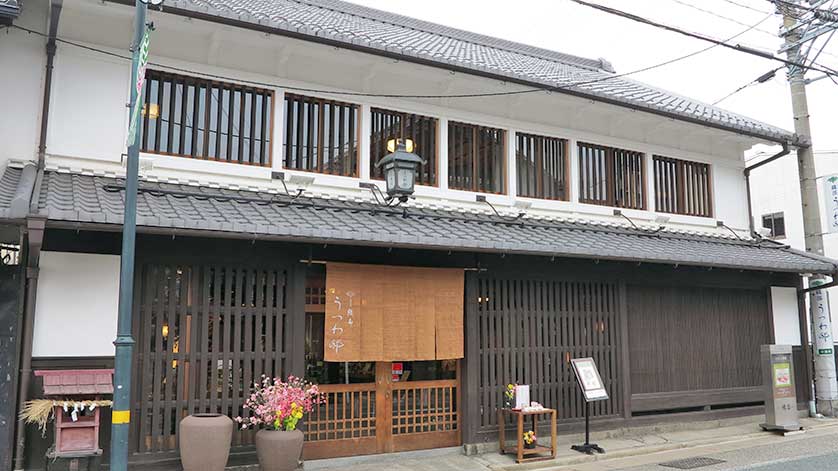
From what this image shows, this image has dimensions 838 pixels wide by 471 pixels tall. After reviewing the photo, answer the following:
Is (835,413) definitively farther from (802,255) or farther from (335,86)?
(335,86)

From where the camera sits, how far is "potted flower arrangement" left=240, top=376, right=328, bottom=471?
855 centimetres

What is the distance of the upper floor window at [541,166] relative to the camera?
12.8m

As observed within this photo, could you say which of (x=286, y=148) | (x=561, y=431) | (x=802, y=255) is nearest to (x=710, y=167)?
(x=802, y=255)

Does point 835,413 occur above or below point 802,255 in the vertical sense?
below

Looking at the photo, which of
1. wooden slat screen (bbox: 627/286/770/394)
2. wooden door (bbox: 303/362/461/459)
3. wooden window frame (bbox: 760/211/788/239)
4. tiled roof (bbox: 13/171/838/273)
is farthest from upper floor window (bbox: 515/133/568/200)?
wooden window frame (bbox: 760/211/788/239)

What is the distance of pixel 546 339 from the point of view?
39.1ft

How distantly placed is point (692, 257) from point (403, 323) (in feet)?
18.6

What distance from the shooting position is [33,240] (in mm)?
7004

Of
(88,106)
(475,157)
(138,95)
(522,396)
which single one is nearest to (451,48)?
(475,157)

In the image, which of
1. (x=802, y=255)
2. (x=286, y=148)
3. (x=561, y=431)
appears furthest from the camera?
(x=802, y=255)

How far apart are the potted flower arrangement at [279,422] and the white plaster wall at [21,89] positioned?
14.5ft

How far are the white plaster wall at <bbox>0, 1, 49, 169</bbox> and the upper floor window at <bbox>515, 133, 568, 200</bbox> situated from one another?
7.89 metres

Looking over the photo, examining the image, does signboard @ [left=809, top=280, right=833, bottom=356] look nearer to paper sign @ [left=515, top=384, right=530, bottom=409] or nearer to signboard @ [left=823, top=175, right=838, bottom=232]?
signboard @ [left=823, top=175, right=838, bottom=232]

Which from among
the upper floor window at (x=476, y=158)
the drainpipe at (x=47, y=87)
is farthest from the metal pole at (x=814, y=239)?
the drainpipe at (x=47, y=87)
